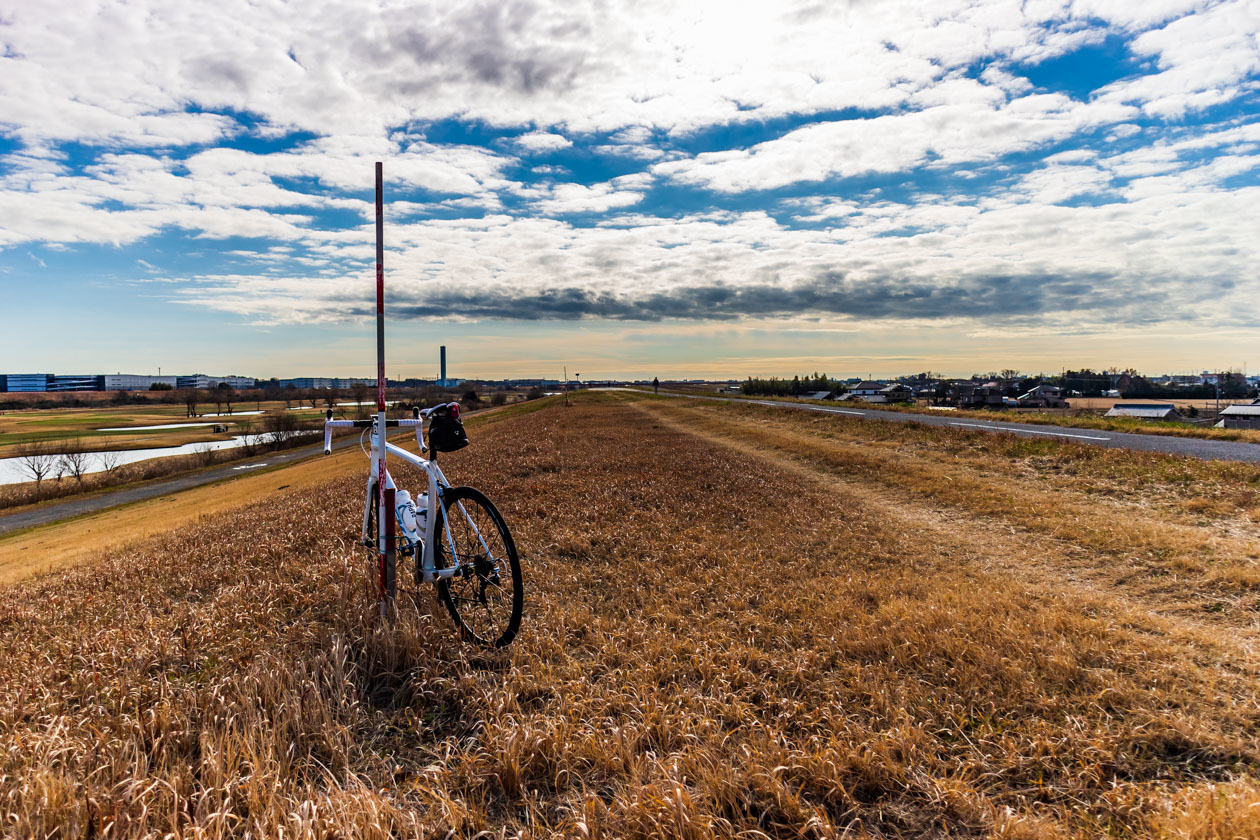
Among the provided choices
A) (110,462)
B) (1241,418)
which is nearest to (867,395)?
(1241,418)

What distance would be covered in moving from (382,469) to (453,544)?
0.96 m

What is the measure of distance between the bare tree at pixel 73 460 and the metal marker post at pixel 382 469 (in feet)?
227

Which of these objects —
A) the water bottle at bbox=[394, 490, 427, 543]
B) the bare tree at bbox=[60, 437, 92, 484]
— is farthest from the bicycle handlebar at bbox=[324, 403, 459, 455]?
the bare tree at bbox=[60, 437, 92, 484]

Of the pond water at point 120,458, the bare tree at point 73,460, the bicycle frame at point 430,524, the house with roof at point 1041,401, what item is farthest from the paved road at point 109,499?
the house with roof at point 1041,401

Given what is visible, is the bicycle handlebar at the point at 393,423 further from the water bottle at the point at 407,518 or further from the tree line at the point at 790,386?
the tree line at the point at 790,386

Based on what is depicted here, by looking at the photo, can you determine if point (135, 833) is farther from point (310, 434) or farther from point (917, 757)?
point (310, 434)

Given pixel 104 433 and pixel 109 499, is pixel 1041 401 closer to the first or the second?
pixel 109 499

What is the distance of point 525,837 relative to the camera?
2846 mm

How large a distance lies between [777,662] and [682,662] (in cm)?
78

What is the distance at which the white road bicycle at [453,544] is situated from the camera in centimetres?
511

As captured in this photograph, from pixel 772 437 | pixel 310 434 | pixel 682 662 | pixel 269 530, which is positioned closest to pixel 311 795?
pixel 682 662

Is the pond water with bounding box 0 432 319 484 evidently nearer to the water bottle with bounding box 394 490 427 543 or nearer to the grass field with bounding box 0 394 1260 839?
the grass field with bounding box 0 394 1260 839

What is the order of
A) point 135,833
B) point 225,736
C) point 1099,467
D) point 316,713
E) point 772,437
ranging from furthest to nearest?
1. point 772,437
2. point 1099,467
3. point 316,713
4. point 225,736
5. point 135,833

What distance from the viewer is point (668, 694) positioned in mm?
4184
